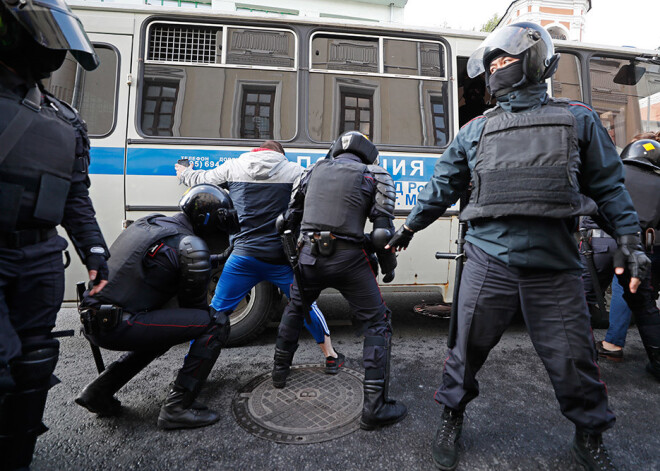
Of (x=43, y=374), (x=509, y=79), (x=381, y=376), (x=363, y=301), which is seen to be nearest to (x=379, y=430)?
(x=381, y=376)

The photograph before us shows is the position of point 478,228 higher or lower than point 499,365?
higher

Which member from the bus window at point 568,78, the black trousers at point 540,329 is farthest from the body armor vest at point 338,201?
the bus window at point 568,78

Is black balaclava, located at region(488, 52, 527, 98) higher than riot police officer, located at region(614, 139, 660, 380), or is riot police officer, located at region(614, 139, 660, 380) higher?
black balaclava, located at region(488, 52, 527, 98)

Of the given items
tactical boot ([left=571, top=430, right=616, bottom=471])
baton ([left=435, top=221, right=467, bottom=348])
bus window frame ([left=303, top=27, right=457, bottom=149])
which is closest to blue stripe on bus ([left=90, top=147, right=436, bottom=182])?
bus window frame ([left=303, top=27, right=457, bottom=149])

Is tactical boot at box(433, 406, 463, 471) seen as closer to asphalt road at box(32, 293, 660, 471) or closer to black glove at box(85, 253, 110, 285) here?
asphalt road at box(32, 293, 660, 471)

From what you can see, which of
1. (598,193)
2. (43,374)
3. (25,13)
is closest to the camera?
(25,13)

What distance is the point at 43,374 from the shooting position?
5.23ft

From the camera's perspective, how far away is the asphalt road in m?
1.93

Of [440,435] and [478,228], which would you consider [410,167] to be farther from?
[440,435]

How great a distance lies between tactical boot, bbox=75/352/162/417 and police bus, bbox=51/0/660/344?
1.20 metres

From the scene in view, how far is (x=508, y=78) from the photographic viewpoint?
1.86 meters

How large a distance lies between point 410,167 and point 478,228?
1.80m

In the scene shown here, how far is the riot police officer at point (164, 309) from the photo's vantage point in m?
1.98

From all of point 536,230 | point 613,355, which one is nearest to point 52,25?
point 536,230
